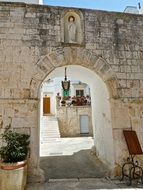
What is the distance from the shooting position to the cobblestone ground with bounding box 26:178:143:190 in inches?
162

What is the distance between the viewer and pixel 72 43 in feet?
17.1

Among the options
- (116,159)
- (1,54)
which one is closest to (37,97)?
(1,54)

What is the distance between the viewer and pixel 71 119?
662 inches

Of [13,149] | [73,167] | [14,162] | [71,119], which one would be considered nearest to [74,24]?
[13,149]

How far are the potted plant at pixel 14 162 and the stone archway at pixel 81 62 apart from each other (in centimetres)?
176

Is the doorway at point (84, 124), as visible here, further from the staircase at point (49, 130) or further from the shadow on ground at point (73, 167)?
the shadow on ground at point (73, 167)

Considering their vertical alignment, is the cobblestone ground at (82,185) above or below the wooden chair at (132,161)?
below

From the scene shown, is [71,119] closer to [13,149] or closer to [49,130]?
[49,130]

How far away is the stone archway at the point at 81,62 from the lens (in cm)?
496

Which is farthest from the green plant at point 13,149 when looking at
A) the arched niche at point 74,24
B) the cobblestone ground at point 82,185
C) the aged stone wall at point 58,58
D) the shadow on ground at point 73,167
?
the arched niche at point 74,24

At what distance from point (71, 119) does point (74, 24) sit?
479 inches

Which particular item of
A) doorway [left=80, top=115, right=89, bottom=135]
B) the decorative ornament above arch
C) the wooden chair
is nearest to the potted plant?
the decorative ornament above arch

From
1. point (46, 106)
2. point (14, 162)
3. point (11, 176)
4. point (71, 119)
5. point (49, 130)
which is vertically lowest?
point (11, 176)

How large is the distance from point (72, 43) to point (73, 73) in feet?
4.39
